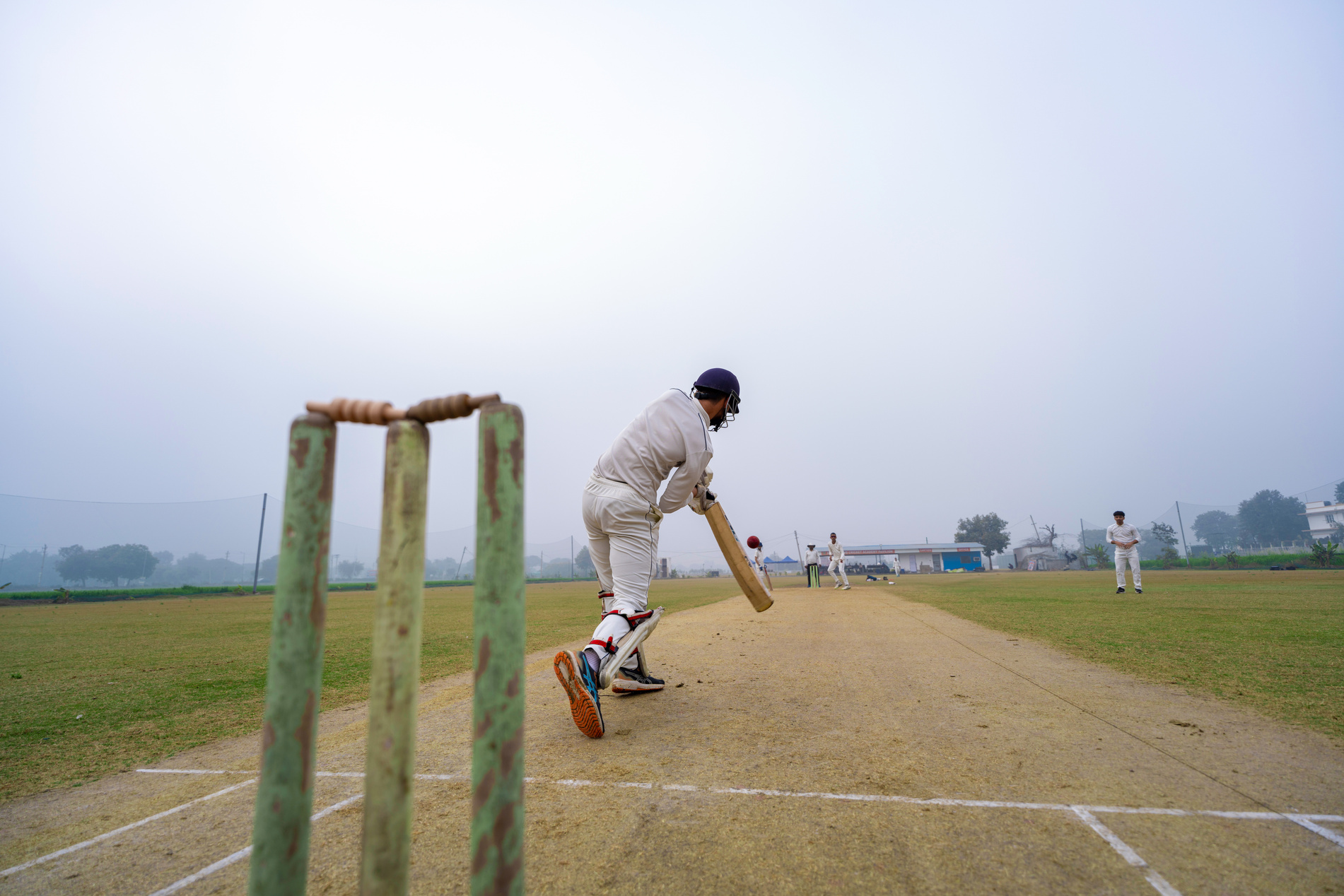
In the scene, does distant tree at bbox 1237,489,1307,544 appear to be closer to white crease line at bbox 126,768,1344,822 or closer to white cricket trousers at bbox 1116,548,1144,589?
white cricket trousers at bbox 1116,548,1144,589

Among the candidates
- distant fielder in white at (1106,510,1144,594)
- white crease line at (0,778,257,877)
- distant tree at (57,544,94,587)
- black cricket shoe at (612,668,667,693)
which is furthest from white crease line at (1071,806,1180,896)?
distant tree at (57,544,94,587)

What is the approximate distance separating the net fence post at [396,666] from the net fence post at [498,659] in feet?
0.35

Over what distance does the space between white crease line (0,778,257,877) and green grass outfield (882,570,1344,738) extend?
4.95 m

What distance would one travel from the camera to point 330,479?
113cm

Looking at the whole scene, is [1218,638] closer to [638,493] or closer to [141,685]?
[638,493]

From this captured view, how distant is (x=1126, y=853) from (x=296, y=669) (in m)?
2.26

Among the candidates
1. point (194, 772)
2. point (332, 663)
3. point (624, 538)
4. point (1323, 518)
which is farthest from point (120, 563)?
point (1323, 518)

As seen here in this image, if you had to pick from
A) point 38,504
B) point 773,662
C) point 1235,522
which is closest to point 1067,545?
point 1235,522

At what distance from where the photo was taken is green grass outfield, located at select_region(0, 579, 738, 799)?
9.87ft

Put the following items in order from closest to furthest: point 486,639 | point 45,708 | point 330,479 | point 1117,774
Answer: point 486,639
point 330,479
point 1117,774
point 45,708

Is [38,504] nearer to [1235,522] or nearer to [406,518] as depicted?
[406,518]

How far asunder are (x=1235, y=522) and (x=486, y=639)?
569 ft

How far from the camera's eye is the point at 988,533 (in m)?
95.1

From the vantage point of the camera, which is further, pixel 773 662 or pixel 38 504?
pixel 38 504
